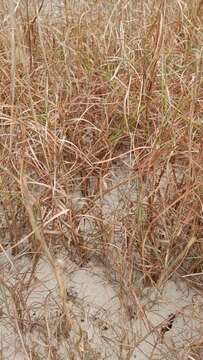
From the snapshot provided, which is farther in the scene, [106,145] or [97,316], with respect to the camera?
[106,145]

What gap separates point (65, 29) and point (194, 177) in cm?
82

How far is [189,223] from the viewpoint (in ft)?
3.73

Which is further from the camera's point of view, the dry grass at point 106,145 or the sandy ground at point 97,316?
the dry grass at point 106,145

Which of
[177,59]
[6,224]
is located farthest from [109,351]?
[177,59]

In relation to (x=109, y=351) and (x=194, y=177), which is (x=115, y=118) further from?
(x=109, y=351)

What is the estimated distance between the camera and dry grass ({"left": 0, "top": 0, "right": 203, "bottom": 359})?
44.1 inches

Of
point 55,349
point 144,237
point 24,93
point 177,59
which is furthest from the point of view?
point 177,59

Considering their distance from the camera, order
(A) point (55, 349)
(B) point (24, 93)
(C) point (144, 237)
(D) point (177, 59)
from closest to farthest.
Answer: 1. (A) point (55, 349)
2. (C) point (144, 237)
3. (B) point (24, 93)
4. (D) point (177, 59)

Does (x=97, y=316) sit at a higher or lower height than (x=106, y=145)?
lower

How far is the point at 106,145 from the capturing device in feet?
4.37

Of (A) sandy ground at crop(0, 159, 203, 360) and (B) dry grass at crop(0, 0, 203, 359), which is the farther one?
(B) dry grass at crop(0, 0, 203, 359)

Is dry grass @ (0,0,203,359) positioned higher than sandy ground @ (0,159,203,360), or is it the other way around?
dry grass @ (0,0,203,359)

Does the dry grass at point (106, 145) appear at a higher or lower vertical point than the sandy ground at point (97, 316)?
higher

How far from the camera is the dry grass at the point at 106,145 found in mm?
1120
